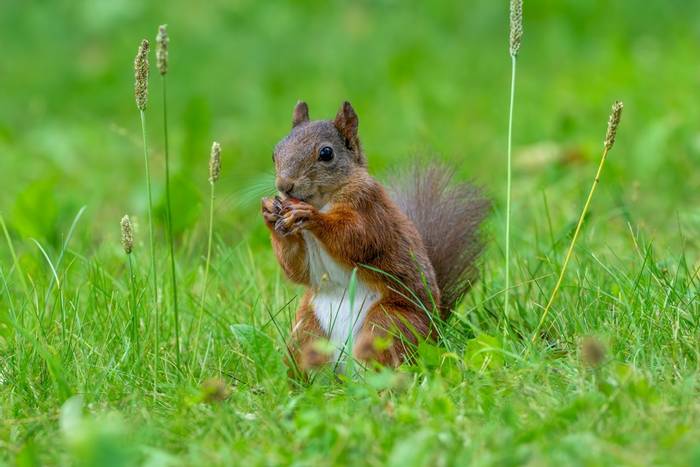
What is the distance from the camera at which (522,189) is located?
4902mm

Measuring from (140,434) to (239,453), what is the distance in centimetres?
19

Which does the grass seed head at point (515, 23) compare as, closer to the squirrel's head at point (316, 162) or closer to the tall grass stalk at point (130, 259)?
the squirrel's head at point (316, 162)

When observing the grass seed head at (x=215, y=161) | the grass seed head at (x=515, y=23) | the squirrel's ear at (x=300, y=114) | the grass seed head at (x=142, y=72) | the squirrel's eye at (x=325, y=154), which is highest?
the grass seed head at (x=515, y=23)

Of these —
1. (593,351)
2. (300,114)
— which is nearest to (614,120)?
(593,351)

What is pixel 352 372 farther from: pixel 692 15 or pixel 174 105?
pixel 692 15

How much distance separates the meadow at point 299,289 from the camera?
217 centimetres

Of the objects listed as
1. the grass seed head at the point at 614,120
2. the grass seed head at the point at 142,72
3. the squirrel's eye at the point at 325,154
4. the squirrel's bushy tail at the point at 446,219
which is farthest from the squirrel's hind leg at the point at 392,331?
the grass seed head at the point at 142,72

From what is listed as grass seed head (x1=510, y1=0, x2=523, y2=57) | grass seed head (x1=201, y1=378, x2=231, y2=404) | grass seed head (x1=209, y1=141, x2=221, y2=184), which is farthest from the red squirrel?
grass seed head (x1=510, y1=0, x2=523, y2=57)

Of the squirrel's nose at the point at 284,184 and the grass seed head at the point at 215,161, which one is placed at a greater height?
the grass seed head at the point at 215,161

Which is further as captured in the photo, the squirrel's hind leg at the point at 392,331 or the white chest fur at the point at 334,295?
the white chest fur at the point at 334,295

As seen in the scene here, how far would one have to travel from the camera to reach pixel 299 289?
127 inches

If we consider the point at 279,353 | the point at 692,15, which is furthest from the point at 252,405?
the point at 692,15

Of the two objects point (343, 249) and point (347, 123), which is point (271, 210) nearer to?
point (343, 249)

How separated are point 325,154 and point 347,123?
145mm
